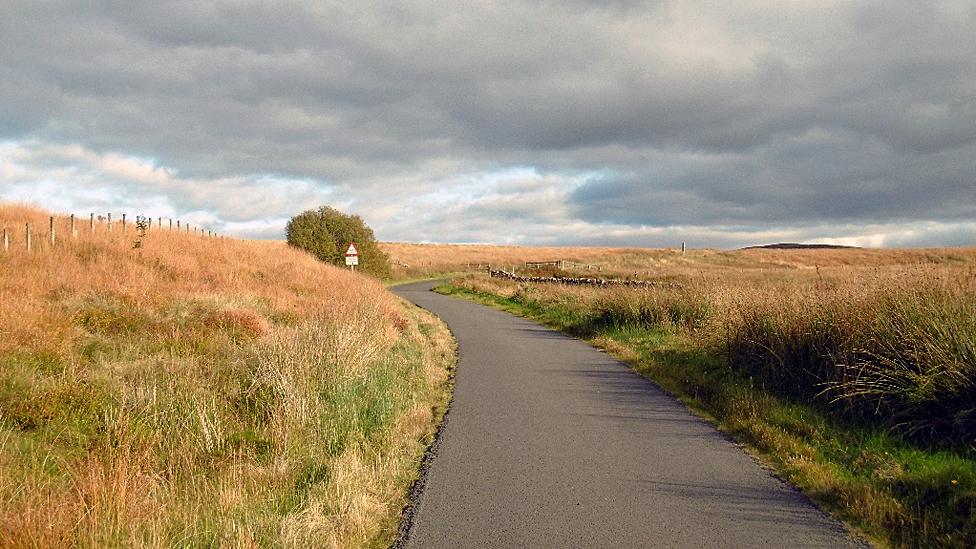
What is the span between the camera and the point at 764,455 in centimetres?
680

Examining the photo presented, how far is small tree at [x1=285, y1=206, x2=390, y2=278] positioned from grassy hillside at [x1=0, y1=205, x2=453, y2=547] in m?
29.2

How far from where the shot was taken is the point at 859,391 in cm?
737

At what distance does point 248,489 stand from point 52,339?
24.5 ft

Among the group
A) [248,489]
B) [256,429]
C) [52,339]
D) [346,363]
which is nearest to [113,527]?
[248,489]

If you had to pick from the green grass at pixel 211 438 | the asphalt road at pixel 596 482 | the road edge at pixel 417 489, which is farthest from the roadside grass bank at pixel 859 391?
the green grass at pixel 211 438

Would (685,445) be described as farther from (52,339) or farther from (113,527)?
(52,339)

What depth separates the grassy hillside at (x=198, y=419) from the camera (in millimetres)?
4809

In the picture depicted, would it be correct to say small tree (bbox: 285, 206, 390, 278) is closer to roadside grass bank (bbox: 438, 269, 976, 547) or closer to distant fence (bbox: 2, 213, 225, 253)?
distant fence (bbox: 2, 213, 225, 253)

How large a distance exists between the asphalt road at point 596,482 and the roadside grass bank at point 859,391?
0.48m

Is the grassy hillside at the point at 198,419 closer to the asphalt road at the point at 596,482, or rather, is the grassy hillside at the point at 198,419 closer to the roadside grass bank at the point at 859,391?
the asphalt road at the point at 596,482

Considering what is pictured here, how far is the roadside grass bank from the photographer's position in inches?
207

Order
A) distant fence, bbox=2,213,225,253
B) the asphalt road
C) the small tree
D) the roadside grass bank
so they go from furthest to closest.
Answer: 1. the small tree
2. distant fence, bbox=2,213,225,253
3. the roadside grass bank
4. the asphalt road

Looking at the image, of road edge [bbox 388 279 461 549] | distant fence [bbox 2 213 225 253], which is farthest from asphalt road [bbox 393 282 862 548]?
distant fence [bbox 2 213 225 253]

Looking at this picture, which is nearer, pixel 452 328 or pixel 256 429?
pixel 256 429
